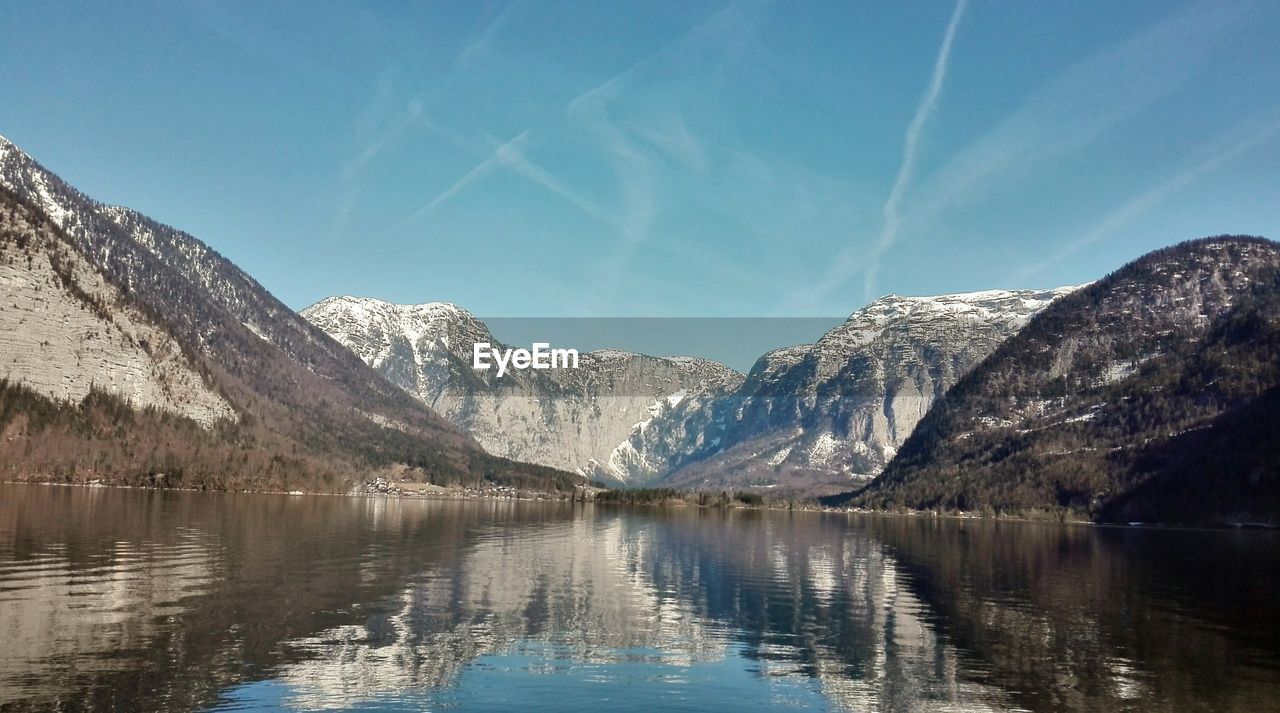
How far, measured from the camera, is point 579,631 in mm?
59062

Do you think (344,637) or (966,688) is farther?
(344,637)

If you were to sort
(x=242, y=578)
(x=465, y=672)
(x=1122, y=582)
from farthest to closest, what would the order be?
(x=1122, y=582) < (x=242, y=578) < (x=465, y=672)

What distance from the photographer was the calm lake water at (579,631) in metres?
42.2

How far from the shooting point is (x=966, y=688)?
47219 mm

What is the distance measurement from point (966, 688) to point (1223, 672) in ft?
56.4

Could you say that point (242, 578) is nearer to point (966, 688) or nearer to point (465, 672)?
point (465, 672)

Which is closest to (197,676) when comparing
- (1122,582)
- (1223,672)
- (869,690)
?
(869,690)

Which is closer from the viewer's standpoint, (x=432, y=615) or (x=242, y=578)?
(x=432, y=615)

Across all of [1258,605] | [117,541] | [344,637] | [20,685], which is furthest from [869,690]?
[117,541]

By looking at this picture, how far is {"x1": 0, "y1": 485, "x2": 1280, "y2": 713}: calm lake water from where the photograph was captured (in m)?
42.2

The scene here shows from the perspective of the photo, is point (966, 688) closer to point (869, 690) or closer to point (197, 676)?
point (869, 690)

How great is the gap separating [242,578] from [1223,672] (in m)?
66.0

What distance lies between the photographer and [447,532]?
14975cm

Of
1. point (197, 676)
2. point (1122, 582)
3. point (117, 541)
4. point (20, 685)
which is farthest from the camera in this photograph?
point (1122, 582)
